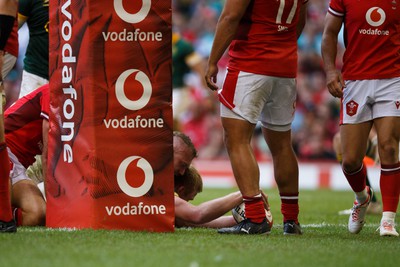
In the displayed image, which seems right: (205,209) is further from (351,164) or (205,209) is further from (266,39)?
(266,39)

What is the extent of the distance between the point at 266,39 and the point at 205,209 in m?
1.40

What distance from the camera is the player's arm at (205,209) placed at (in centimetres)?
703

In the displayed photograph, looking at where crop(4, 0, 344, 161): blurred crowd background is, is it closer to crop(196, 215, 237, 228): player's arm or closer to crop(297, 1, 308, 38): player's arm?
crop(196, 215, 237, 228): player's arm

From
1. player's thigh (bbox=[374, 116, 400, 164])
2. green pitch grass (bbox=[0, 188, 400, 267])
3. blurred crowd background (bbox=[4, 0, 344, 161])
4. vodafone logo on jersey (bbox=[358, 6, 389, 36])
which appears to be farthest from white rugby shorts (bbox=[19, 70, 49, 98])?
blurred crowd background (bbox=[4, 0, 344, 161])

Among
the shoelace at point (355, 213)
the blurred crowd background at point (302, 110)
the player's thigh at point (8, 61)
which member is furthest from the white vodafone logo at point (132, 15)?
the blurred crowd background at point (302, 110)

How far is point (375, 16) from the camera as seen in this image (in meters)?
6.96

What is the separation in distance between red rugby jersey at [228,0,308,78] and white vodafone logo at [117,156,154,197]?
96 cm

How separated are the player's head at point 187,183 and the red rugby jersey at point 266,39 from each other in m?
1.14

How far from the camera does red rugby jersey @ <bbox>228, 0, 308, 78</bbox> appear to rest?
6.66 metres

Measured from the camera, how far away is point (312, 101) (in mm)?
18328

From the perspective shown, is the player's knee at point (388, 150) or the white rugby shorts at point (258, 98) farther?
the player's knee at point (388, 150)

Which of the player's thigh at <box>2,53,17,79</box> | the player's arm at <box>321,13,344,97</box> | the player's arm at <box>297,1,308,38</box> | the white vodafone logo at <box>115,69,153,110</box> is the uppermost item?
the player's arm at <box>297,1,308,38</box>

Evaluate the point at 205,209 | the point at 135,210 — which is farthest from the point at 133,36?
the point at 205,209

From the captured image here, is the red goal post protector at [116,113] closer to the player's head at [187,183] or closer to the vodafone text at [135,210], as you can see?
the vodafone text at [135,210]
